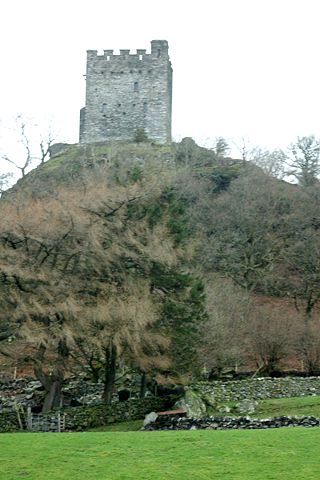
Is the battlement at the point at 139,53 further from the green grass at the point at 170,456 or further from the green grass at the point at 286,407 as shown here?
the green grass at the point at 170,456

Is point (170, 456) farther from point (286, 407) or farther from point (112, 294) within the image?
point (286, 407)

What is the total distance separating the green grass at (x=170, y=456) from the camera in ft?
51.3

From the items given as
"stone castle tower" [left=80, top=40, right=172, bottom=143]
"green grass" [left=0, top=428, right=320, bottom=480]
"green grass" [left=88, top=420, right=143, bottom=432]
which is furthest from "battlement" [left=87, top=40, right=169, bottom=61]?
"green grass" [left=0, top=428, right=320, bottom=480]

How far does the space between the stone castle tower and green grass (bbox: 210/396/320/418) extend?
4136 centimetres

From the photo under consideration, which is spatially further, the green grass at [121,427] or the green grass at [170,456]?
the green grass at [121,427]

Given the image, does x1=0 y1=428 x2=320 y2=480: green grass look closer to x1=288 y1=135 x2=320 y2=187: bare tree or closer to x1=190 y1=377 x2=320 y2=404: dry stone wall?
x1=190 y1=377 x2=320 y2=404: dry stone wall

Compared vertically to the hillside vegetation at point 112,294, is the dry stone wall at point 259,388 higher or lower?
lower

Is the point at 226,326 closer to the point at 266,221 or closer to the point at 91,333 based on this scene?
Result: the point at 91,333

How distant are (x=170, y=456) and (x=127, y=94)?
56.0 meters

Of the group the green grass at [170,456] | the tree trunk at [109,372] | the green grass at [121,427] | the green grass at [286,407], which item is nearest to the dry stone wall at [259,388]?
the green grass at [286,407]

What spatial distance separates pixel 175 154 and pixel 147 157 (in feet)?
31.8

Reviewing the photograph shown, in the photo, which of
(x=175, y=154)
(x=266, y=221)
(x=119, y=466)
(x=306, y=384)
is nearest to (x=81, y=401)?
(x=306, y=384)

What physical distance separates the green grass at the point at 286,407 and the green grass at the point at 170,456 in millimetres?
7916

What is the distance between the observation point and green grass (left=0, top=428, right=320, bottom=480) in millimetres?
15648
